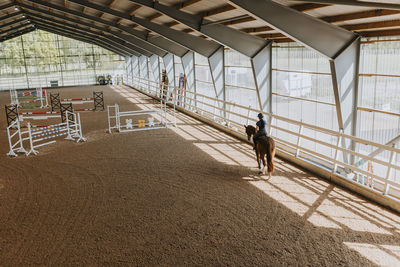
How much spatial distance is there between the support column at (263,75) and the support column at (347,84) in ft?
14.1

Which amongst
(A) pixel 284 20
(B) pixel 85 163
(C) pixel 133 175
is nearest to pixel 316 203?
(C) pixel 133 175

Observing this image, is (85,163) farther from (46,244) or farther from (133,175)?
(46,244)

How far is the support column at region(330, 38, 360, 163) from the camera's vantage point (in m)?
9.95

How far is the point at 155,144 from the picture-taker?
11461 mm

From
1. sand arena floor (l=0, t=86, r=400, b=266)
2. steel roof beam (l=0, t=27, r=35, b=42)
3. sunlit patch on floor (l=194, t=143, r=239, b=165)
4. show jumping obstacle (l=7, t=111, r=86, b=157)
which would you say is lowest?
sand arena floor (l=0, t=86, r=400, b=266)

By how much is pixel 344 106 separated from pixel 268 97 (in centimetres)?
464

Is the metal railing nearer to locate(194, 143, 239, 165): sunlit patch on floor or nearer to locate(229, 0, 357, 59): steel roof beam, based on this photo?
locate(194, 143, 239, 165): sunlit patch on floor

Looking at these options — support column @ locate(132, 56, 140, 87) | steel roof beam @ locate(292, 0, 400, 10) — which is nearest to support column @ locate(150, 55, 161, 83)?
support column @ locate(132, 56, 140, 87)

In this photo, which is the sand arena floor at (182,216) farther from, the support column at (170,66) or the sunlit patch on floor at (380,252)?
the support column at (170,66)

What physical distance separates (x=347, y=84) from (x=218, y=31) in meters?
5.16

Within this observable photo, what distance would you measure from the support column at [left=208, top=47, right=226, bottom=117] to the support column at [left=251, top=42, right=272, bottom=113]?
3312mm

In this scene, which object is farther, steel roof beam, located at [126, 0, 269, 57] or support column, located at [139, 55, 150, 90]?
support column, located at [139, 55, 150, 90]

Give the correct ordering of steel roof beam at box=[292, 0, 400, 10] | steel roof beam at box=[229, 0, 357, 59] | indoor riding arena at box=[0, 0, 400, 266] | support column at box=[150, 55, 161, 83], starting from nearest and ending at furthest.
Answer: indoor riding arena at box=[0, 0, 400, 266] < steel roof beam at box=[292, 0, 400, 10] < steel roof beam at box=[229, 0, 357, 59] < support column at box=[150, 55, 161, 83]

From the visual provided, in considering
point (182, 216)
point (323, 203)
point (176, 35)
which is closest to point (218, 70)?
point (176, 35)
